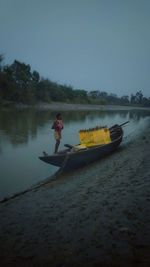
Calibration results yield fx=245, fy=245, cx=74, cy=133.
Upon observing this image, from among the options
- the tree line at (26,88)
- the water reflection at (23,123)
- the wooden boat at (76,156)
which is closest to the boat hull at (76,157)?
the wooden boat at (76,156)

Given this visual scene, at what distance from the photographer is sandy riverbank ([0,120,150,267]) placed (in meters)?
3.77

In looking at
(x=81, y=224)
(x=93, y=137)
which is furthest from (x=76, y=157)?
(x=81, y=224)

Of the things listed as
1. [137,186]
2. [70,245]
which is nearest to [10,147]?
[137,186]

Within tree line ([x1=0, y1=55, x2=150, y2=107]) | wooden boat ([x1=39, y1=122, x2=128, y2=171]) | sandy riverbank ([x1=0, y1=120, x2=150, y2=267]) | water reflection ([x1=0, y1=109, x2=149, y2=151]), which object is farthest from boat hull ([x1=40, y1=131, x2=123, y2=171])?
tree line ([x1=0, y1=55, x2=150, y2=107])

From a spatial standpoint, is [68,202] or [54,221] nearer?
[54,221]

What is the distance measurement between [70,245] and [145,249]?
124cm

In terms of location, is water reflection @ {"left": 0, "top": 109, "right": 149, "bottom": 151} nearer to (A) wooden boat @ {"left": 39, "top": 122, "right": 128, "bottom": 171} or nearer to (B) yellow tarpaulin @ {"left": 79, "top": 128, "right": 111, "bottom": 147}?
(B) yellow tarpaulin @ {"left": 79, "top": 128, "right": 111, "bottom": 147}

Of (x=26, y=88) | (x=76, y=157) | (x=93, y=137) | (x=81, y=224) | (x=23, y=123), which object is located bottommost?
(x=81, y=224)

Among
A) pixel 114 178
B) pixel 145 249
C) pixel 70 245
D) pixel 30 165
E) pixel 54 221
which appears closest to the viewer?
pixel 145 249

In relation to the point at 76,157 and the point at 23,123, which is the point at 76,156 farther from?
the point at 23,123

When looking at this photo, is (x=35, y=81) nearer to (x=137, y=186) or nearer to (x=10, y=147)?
(x=10, y=147)

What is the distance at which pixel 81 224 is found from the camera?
489 cm

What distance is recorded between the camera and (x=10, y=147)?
15234mm

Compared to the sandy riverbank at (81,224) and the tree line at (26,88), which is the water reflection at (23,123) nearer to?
the sandy riverbank at (81,224)
